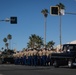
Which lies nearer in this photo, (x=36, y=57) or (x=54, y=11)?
(x=54, y=11)

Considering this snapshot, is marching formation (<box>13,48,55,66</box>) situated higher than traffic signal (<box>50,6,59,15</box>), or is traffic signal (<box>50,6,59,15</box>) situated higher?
traffic signal (<box>50,6,59,15</box>)

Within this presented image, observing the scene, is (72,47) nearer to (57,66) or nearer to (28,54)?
(57,66)

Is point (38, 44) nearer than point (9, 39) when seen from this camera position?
Yes

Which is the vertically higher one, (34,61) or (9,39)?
(9,39)

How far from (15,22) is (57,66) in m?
6.47

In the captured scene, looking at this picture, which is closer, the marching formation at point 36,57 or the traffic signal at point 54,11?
the traffic signal at point 54,11

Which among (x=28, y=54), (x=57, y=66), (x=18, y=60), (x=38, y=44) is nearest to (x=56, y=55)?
(x=57, y=66)

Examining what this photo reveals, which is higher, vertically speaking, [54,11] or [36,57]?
[54,11]

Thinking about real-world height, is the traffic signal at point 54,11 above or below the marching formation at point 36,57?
above

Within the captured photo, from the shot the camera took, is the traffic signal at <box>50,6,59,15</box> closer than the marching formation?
Yes

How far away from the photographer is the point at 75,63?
116 feet

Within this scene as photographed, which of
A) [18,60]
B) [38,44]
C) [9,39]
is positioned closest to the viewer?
[18,60]

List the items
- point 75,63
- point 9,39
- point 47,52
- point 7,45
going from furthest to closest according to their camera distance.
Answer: point 7,45 → point 9,39 → point 47,52 → point 75,63

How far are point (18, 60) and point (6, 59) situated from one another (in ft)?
32.9
